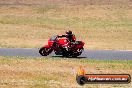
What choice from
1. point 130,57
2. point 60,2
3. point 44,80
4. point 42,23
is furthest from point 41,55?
point 60,2

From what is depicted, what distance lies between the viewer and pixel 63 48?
2808 cm

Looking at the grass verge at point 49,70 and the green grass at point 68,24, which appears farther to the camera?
the green grass at point 68,24

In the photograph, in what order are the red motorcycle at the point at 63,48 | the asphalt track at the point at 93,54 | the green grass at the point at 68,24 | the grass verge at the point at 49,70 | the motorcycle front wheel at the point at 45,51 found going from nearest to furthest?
1. the grass verge at the point at 49,70
2. the red motorcycle at the point at 63,48
3. the asphalt track at the point at 93,54
4. the motorcycle front wheel at the point at 45,51
5. the green grass at the point at 68,24

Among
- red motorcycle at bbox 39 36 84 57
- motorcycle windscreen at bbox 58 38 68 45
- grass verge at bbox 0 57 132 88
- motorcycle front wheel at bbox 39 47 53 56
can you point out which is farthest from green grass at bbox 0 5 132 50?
grass verge at bbox 0 57 132 88

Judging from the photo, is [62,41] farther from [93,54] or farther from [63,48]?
[93,54]

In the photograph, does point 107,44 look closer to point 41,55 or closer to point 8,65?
point 41,55

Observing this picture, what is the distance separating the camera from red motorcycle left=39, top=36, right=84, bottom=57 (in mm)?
27969

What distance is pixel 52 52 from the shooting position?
99.5 ft

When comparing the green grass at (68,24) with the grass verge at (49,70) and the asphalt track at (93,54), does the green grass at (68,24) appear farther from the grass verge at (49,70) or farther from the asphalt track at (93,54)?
the grass verge at (49,70)

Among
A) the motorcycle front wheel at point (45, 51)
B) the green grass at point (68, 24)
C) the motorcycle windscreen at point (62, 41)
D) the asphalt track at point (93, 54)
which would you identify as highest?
the motorcycle windscreen at point (62, 41)

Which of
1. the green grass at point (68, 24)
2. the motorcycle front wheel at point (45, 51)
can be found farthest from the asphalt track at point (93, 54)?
the green grass at point (68, 24)

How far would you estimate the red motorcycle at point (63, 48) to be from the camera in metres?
28.0

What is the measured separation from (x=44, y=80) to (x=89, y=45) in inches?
745

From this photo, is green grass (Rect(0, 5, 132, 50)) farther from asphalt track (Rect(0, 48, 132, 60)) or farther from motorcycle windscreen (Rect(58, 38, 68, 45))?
motorcycle windscreen (Rect(58, 38, 68, 45))
